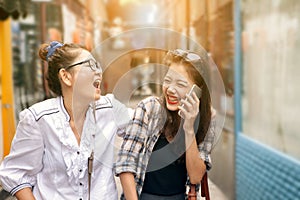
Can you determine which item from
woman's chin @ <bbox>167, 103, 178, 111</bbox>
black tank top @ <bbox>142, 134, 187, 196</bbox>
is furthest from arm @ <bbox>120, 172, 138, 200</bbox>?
woman's chin @ <bbox>167, 103, 178, 111</bbox>

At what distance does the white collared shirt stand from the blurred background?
0.46 feet

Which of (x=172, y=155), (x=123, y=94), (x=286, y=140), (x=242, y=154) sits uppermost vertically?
(x=123, y=94)

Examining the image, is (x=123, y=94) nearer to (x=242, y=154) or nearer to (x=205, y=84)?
(x=205, y=84)

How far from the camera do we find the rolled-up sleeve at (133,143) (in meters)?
1.63

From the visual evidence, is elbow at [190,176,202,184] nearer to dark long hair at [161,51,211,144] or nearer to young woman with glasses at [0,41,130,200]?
dark long hair at [161,51,211,144]

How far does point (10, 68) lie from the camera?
6957 millimetres

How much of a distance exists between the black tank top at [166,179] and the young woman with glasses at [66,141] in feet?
0.45

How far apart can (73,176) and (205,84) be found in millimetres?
534

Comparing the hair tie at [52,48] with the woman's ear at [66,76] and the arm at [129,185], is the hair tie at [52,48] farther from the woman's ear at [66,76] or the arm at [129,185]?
the arm at [129,185]

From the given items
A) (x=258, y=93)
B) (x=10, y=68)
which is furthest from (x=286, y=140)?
(x=10, y=68)

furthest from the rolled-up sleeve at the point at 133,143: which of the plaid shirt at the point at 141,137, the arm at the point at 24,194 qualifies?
the arm at the point at 24,194

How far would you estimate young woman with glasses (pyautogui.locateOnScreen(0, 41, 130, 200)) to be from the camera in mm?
1722

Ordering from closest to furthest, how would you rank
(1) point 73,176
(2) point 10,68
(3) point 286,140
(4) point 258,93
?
(1) point 73,176, (3) point 286,140, (4) point 258,93, (2) point 10,68

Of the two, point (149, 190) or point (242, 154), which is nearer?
point (149, 190)
